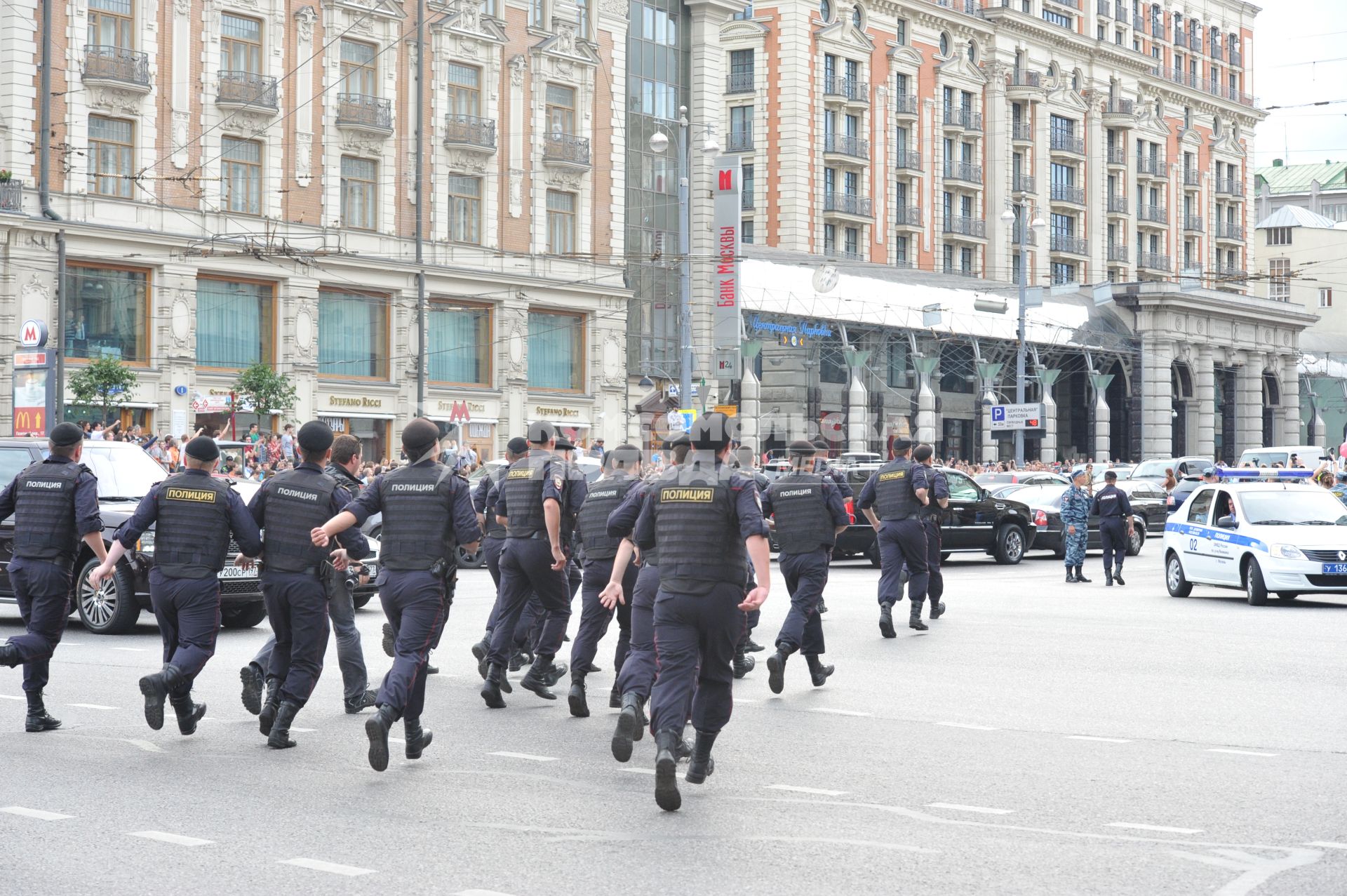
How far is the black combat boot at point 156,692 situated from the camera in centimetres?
945

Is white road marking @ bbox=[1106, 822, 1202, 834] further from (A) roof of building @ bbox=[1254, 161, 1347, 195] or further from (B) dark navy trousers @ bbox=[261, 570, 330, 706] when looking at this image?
(A) roof of building @ bbox=[1254, 161, 1347, 195]

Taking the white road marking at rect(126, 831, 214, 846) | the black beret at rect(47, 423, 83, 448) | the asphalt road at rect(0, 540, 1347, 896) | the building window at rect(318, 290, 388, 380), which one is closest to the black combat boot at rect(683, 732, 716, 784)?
the asphalt road at rect(0, 540, 1347, 896)

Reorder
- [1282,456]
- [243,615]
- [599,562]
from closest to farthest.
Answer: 1. [599,562]
2. [243,615]
3. [1282,456]

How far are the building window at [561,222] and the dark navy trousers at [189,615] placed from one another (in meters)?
40.9

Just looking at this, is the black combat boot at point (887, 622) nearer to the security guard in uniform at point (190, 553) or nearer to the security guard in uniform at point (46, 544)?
the security guard in uniform at point (190, 553)

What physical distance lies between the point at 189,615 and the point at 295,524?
796 millimetres

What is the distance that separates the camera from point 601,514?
38.9 ft

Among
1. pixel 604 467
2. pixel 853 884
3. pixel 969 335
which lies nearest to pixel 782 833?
pixel 853 884

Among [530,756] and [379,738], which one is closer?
[379,738]

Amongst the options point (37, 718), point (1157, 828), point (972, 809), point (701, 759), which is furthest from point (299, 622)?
point (1157, 828)

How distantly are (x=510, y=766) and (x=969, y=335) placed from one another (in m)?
53.8

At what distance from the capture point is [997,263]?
76375mm

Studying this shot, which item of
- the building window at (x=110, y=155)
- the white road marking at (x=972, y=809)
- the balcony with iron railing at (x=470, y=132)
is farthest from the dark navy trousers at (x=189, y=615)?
the balcony with iron railing at (x=470, y=132)

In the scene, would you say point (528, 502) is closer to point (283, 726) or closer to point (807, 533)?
point (807, 533)
